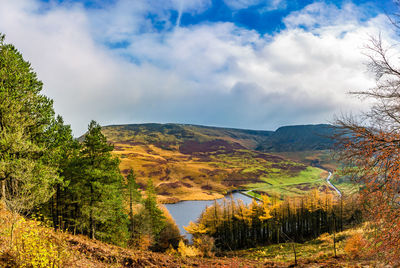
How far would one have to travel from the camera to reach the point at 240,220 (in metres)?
51.0

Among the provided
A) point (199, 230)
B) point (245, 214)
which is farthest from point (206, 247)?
point (245, 214)

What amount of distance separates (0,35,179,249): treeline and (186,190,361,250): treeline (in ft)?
98.7

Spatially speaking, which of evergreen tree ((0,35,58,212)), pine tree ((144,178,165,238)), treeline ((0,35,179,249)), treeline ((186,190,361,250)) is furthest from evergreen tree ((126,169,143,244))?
evergreen tree ((0,35,58,212))

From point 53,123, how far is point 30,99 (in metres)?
2.28

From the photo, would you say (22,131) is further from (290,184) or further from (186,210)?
(290,184)

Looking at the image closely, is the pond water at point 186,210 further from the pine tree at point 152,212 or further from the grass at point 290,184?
the pine tree at point 152,212

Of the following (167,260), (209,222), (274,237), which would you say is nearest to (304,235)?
(274,237)

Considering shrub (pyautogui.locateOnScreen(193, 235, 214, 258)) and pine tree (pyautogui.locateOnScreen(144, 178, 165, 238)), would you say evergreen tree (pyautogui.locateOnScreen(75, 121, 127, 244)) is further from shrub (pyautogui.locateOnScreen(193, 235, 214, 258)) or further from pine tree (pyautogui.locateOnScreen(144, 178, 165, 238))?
pine tree (pyautogui.locateOnScreen(144, 178, 165, 238))

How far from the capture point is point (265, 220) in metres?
51.9

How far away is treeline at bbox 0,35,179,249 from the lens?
12422mm

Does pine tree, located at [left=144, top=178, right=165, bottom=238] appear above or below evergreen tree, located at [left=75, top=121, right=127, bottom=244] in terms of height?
below

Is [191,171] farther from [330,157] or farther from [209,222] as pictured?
[330,157]

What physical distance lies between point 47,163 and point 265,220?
160 ft

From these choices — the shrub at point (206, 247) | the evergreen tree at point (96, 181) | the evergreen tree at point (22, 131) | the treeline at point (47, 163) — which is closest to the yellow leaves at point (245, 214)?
the shrub at point (206, 247)
